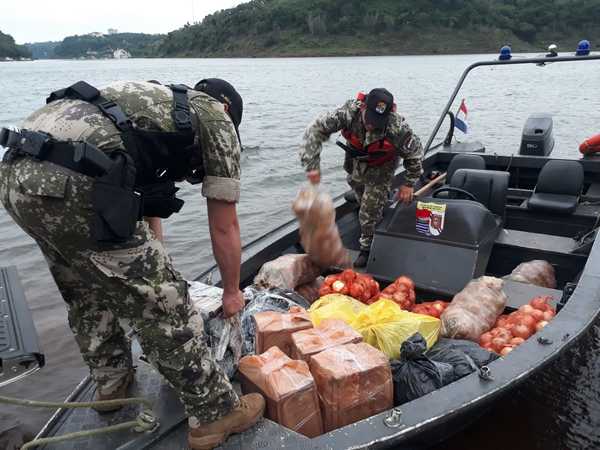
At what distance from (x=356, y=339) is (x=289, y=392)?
529mm

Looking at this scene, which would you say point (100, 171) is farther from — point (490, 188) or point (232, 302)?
point (490, 188)

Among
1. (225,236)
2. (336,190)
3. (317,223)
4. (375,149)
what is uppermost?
(225,236)

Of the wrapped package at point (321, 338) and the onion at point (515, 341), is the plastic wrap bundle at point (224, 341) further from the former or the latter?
the onion at point (515, 341)

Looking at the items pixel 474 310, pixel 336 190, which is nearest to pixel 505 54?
pixel 474 310

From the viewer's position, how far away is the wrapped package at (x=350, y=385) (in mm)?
2312

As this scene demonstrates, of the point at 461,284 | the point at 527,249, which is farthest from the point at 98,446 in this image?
the point at 527,249

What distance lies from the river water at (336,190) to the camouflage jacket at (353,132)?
1.66m

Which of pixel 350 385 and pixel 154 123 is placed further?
pixel 350 385

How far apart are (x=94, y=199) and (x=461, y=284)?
2802mm

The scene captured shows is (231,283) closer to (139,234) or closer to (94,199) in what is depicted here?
(139,234)

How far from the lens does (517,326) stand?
3.16m

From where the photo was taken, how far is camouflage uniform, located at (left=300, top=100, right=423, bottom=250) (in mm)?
4191

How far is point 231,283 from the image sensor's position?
2.21m

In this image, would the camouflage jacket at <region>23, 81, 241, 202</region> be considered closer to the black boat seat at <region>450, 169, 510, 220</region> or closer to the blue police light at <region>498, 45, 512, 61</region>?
the black boat seat at <region>450, 169, 510, 220</region>
